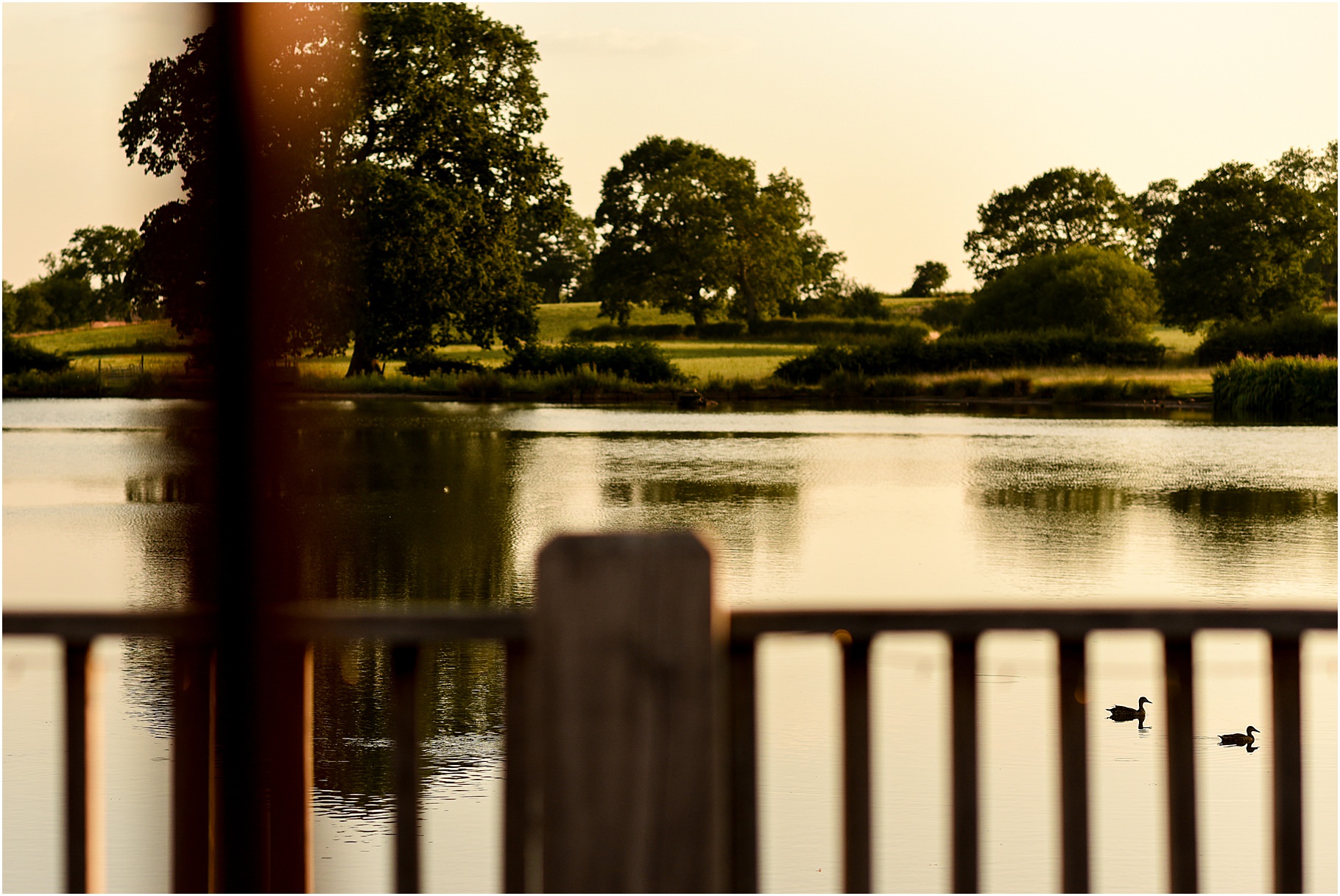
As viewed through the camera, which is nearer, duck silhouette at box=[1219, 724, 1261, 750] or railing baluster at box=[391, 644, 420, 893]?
railing baluster at box=[391, 644, 420, 893]

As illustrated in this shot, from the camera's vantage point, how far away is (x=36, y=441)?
90.2 ft

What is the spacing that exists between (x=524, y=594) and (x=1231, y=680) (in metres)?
4.71

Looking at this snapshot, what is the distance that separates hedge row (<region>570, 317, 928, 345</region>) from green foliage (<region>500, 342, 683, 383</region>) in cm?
2205

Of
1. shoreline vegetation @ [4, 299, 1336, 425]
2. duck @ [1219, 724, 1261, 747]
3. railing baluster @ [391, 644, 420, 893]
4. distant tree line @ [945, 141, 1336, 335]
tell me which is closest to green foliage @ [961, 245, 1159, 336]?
distant tree line @ [945, 141, 1336, 335]

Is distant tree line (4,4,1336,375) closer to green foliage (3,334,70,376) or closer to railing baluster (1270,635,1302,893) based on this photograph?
railing baluster (1270,635,1302,893)

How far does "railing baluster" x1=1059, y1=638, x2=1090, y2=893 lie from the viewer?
2674 millimetres

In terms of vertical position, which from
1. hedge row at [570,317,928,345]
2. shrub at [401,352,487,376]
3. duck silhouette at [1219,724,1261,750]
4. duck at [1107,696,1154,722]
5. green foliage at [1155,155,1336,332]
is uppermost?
green foliage at [1155,155,1336,332]

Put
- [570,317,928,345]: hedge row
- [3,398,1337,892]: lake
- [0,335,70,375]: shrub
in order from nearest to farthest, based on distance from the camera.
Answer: [3,398,1337,892]: lake → [0,335,70,375]: shrub → [570,317,928,345]: hedge row

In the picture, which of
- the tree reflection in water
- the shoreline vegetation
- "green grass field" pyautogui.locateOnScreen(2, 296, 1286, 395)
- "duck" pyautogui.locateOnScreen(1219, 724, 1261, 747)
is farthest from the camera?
"green grass field" pyautogui.locateOnScreen(2, 296, 1286, 395)

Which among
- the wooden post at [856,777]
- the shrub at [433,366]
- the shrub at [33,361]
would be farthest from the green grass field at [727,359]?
the wooden post at [856,777]

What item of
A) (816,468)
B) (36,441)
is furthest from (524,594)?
(36,441)

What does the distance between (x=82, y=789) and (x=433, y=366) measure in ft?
158

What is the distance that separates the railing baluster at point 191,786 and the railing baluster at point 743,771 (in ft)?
2.91

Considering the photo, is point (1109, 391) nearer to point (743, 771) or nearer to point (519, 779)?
point (743, 771)
